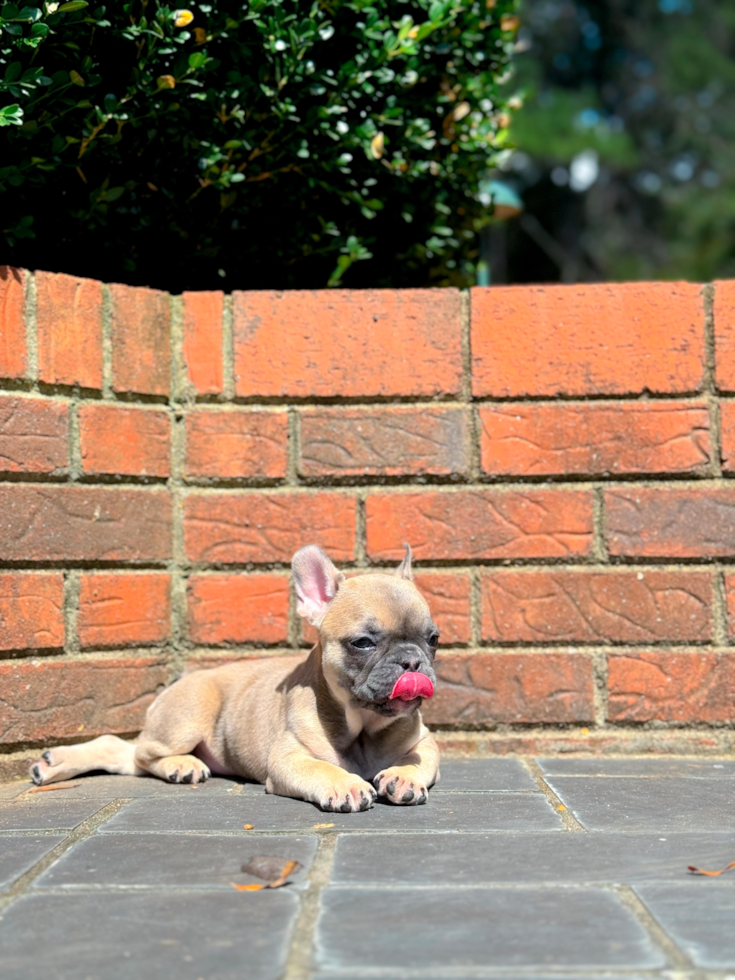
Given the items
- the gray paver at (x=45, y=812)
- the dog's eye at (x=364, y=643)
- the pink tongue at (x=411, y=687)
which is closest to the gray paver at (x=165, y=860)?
the gray paver at (x=45, y=812)

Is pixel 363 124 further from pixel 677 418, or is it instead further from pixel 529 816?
pixel 529 816

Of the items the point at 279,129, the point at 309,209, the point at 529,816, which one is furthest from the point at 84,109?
the point at 529,816

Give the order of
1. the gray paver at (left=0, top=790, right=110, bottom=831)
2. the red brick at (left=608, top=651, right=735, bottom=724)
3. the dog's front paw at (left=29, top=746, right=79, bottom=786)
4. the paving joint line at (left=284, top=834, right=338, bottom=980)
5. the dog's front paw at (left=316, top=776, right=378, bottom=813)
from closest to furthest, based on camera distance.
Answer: the paving joint line at (left=284, top=834, right=338, bottom=980) → the gray paver at (left=0, top=790, right=110, bottom=831) → the dog's front paw at (left=316, top=776, right=378, bottom=813) → the dog's front paw at (left=29, top=746, right=79, bottom=786) → the red brick at (left=608, top=651, right=735, bottom=724)

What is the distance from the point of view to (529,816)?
9.96ft

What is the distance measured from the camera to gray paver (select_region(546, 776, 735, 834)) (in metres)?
2.92

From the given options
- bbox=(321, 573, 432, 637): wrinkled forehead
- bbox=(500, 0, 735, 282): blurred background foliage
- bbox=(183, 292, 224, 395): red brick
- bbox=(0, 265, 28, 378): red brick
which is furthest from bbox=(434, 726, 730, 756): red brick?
bbox=(500, 0, 735, 282): blurred background foliage

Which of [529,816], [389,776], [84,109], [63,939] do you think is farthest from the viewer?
[84,109]

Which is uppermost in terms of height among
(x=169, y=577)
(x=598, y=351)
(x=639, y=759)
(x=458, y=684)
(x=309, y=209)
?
(x=309, y=209)

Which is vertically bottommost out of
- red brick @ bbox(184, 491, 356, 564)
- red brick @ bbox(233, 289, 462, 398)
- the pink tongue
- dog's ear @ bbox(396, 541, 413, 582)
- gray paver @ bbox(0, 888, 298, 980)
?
gray paver @ bbox(0, 888, 298, 980)

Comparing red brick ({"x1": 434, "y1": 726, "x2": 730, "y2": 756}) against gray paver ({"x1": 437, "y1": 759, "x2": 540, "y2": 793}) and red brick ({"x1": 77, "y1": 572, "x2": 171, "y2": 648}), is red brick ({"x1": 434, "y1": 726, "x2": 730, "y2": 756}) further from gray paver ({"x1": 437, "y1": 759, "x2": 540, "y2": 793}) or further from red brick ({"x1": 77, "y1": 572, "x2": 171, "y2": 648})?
red brick ({"x1": 77, "y1": 572, "x2": 171, "y2": 648})

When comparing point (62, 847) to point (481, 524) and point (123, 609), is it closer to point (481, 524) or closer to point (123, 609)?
point (123, 609)

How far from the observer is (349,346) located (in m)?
4.15

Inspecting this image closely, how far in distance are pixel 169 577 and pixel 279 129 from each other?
5.92 feet

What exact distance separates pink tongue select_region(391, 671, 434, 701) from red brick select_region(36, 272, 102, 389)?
1.66 m
